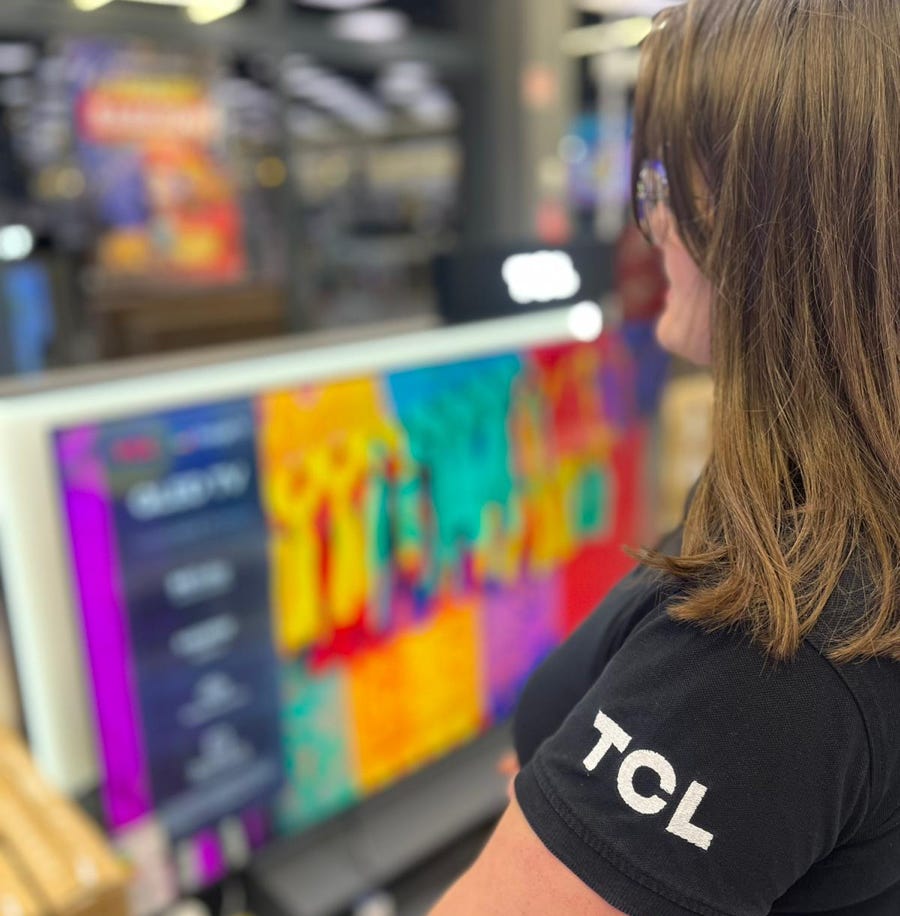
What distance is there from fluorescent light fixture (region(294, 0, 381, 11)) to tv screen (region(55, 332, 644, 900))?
346cm

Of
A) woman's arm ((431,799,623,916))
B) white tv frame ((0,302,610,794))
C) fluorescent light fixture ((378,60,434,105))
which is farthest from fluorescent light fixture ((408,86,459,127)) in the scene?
woman's arm ((431,799,623,916))

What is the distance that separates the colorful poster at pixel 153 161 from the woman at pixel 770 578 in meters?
3.81

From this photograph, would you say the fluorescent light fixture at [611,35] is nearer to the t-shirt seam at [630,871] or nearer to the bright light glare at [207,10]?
the bright light glare at [207,10]

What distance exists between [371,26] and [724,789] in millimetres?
4960

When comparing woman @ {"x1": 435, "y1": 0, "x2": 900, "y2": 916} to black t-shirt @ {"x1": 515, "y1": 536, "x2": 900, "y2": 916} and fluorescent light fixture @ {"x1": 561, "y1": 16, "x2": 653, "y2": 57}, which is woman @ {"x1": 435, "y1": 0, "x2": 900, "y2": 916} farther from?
fluorescent light fixture @ {"x1": 561, "y1": 16, "x2": 653, "y2": 57}

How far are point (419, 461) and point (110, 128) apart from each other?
2.91 m

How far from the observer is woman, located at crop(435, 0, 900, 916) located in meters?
0.55

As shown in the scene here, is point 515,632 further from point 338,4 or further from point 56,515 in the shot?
point 338,4

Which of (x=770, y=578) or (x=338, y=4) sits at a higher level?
(x=338, y=4)

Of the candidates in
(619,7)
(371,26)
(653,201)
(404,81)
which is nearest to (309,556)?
(653,201)

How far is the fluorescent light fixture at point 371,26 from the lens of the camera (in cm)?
458

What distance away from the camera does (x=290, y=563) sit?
1718mm

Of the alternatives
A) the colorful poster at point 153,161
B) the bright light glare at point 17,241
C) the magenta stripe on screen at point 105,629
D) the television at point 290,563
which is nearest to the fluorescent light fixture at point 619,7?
the colorful poster at point 153,161

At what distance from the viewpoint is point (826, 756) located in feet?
1.79
